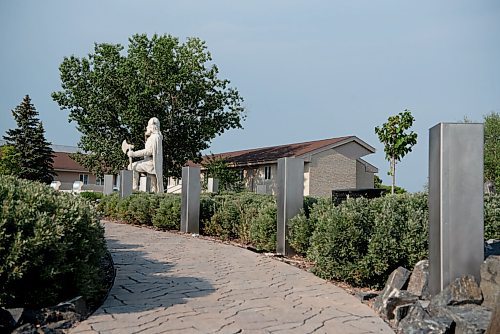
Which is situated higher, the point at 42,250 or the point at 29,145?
the point at 29,145

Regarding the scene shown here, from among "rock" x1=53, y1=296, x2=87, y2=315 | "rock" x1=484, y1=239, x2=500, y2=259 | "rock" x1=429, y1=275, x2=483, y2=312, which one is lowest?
"rock" x1=53, y1=296, x2=87, y2=315

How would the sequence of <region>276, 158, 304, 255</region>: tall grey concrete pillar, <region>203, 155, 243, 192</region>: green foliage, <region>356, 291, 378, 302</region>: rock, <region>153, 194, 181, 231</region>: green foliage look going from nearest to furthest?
1. <region>356, 291, 378, 302</region>: rock
2. <region>276, 158, 304, 255</region>: tall grey concrete pillar
3. <region>153, 194, 181, 231</region>: green foliage
4. <region>203, 155, 243, 192</region>: green foliage

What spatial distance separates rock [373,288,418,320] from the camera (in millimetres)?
5230

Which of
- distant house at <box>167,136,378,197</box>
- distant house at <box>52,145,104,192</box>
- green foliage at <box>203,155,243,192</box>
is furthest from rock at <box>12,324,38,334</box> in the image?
distant house at <box>52,145,104,192</box>

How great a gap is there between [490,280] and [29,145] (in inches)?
1459

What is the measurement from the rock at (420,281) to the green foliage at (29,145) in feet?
113

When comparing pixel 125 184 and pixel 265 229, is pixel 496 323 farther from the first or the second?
pixel 125 184

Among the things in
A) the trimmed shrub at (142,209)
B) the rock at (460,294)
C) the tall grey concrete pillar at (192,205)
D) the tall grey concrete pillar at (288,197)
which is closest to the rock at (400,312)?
the rock at (460,294)

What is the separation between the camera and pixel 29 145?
36438mm

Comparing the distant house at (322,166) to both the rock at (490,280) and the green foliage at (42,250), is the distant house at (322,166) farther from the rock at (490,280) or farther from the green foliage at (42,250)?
the rock at (490,280)

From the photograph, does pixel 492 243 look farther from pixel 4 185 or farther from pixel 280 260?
pixel 4 185

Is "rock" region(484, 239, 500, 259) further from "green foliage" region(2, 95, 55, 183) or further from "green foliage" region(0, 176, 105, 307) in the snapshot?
"green foliage" region(2, 95, 55, 183)

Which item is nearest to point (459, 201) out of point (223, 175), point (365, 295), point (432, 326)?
point (432, 326)

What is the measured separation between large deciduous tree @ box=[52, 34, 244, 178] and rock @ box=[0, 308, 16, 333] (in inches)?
936
